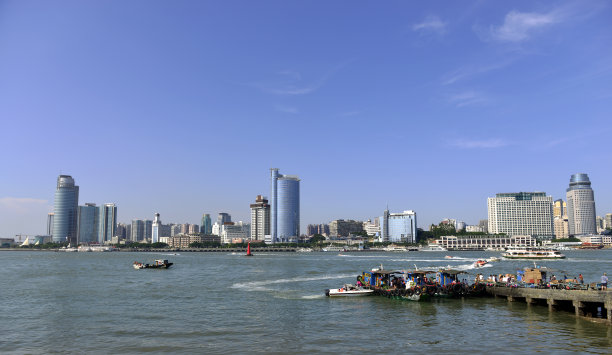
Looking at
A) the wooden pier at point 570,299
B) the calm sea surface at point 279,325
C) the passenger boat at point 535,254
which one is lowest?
the passenger boat at point 535,254

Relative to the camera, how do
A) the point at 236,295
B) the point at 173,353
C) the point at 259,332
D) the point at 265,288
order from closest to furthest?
the point at 173,353 → the point at 259,332 → the point at 236,295 → the point at 265,288

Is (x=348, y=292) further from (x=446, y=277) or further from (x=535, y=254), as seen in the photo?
(x=535, y=254)

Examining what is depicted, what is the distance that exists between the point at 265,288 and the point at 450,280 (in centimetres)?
2541

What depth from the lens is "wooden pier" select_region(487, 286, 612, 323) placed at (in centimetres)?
3588

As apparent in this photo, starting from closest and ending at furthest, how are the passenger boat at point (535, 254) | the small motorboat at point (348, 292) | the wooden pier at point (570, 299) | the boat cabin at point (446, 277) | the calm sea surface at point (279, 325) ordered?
1. the calm sea surface at point (279, 325)
2. the wooden pier at point (570, 299)
3. the boat cabin at point (446, 277)
4. the small motorboat at point (348, 292)
5. the passenger boat at point (535, 254)

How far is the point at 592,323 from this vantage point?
35531 mm

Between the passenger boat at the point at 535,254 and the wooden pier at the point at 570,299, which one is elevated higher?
the wooden pier at the point at 570,299

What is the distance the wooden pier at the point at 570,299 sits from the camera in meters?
35.9

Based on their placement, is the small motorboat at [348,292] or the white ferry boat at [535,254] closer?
the small motorboat at [348,292]

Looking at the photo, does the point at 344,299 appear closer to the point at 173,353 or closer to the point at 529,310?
the point at 529,310

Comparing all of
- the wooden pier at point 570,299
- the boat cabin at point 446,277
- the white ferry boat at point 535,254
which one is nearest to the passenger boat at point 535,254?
the white ferry boat at point 535,254

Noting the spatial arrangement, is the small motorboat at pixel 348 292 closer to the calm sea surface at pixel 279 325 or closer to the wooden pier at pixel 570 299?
the calm sea surface at pixel 279 325

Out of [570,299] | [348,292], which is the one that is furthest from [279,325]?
[570,299]

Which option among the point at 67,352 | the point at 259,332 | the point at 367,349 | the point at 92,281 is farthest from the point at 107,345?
the point at 92,281
